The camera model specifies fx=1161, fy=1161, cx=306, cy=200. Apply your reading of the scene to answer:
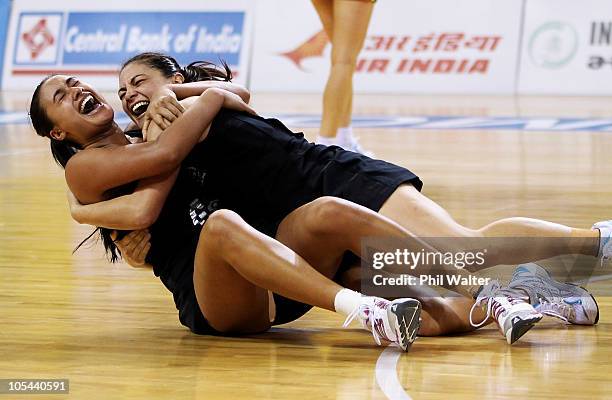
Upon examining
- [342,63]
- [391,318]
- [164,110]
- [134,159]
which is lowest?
[342,63]

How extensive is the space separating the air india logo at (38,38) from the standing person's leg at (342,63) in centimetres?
684

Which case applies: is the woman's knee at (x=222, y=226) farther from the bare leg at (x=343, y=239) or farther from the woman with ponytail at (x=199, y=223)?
the bare leg at (x=343, y=239)

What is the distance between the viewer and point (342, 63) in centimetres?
629

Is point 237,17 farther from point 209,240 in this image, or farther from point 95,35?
point 209,240

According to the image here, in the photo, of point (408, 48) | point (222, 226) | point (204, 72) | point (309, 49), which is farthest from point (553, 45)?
point (222, 226)

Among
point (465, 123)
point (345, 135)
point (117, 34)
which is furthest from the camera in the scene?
point (117, 34)

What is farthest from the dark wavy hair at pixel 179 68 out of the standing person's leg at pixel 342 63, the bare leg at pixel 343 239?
the standing person's leg at pixel 342 63

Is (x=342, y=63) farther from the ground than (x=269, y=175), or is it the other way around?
(x=269, y=175)

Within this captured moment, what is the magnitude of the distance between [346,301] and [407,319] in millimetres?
169

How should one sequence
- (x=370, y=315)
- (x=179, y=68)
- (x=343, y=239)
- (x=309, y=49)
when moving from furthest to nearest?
(x=309, y=49), (x=179, y=68), (x=343, y=239), (x=370, y=315)

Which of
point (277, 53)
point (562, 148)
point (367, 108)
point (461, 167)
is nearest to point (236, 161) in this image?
point (461, 167)

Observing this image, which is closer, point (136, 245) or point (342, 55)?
point (136, 245)

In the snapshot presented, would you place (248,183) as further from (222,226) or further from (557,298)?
(557,298)

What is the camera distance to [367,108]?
34.2ft
